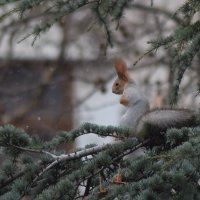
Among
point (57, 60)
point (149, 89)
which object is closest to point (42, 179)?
point (149, 89)

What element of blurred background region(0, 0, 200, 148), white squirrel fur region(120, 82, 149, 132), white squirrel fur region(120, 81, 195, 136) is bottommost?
white squirrel fur region(120, 81, 195, 136)

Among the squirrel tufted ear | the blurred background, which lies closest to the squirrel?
the squirrel tufted ear

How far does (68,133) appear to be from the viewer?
2080 millimetres

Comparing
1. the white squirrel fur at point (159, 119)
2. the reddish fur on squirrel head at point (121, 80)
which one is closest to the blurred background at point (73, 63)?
the reddish fur on squirrel head at point (121, 80)

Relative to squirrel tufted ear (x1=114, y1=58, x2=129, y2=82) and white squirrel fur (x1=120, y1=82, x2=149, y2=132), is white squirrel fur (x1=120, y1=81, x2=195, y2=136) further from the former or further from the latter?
squirrel tufted ear (x1=114, y1=58, x2=129, y2=82)

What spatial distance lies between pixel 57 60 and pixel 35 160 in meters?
4.86

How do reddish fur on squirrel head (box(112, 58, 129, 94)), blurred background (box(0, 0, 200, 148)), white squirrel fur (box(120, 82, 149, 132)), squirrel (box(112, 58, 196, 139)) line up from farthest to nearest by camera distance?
blurred background (box(0, 0, 200, 148)) → reddish fur on squirrel head (box(112, 58, 129, 94)) → white squirrel fur (box(120, 82, 149, 132)) → squirrel (box(112, 58, 196, 139))

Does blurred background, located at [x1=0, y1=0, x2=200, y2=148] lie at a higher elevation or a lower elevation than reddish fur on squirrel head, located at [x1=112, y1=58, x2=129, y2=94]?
higher

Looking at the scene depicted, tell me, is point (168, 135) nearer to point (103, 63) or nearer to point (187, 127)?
point (187, 127)

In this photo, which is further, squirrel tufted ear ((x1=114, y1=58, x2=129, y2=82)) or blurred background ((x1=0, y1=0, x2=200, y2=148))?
blurred background ((x1=0, y1=0, x2=200, y2=148))

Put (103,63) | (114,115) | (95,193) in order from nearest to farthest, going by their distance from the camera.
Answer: (95,193), (103,63), (114,115)

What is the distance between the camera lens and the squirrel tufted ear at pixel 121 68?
2.39 meters

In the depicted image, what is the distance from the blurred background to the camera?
6004mm

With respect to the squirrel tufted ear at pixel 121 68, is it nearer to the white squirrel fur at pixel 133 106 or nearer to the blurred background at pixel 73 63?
the white squirrel fur at pixel 133 106
